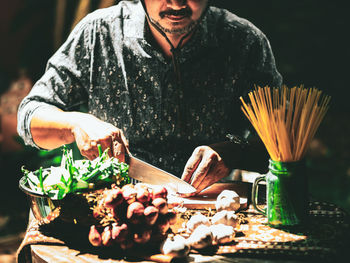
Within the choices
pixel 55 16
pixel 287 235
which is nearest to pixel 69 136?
pixel 287 235

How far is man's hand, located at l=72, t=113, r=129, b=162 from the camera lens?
66.0 inches

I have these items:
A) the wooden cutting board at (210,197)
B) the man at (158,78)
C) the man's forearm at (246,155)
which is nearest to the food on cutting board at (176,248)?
the wooden cutting board at (210,197)

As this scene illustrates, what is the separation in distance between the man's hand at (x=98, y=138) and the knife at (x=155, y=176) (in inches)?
2.1

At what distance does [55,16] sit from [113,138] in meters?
2.37

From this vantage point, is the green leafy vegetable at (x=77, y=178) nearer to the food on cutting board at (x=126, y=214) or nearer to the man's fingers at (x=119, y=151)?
the food on cutting board at (x=126, y=214)

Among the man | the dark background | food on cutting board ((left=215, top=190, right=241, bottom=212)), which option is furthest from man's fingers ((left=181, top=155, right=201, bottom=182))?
the dark background

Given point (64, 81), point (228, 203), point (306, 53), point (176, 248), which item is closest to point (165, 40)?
point (64, 81)

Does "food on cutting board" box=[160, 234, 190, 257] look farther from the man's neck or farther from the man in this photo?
the man's neck

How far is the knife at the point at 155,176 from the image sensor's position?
1.66m

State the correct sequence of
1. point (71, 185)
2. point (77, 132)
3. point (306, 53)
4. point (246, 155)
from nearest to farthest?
point (71, 185)
point (77, 132)
point (246, 155)
point (306, 53)

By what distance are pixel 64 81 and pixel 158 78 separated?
0.52 metres

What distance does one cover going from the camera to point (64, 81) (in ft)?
7.27

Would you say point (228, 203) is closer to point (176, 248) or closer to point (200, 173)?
point (200, 173)

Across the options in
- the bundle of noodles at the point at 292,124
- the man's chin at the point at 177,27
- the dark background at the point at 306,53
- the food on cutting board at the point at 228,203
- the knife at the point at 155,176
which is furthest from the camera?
the dark background at the point at 306,53
